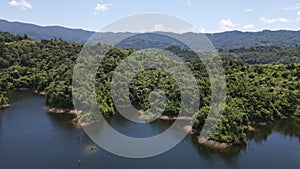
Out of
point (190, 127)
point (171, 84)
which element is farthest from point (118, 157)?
point (171, 84)

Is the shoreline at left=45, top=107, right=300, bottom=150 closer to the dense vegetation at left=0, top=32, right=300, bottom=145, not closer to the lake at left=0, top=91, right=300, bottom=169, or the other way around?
the dense vegetation at left=0, top=32, right=300, bottom=145

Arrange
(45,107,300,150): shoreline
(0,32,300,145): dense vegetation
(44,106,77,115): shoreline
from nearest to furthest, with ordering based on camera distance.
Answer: (45,107,300,150): shoreline
(0,32,300,145): dense vegetation
(44,106,77,115): shoreline

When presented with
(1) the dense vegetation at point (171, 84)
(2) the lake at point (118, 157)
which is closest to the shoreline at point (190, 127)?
(1) the dense vegetation at point (171, 84)

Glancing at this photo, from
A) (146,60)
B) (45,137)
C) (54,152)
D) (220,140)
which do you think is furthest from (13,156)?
(146,60)

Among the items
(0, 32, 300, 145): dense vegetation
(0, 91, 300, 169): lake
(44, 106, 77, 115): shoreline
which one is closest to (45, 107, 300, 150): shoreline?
(44, 106, 77, 115): shoreline

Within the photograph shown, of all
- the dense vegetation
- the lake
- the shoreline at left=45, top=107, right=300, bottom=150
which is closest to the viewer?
the lake

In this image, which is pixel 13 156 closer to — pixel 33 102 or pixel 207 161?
pixel 207 161

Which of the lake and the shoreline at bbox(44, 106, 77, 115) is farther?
the shoreline at bbox(44, 106, 77, 115)

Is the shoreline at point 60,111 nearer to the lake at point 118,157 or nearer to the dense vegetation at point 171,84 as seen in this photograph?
the dense vegetation at point 171,84
